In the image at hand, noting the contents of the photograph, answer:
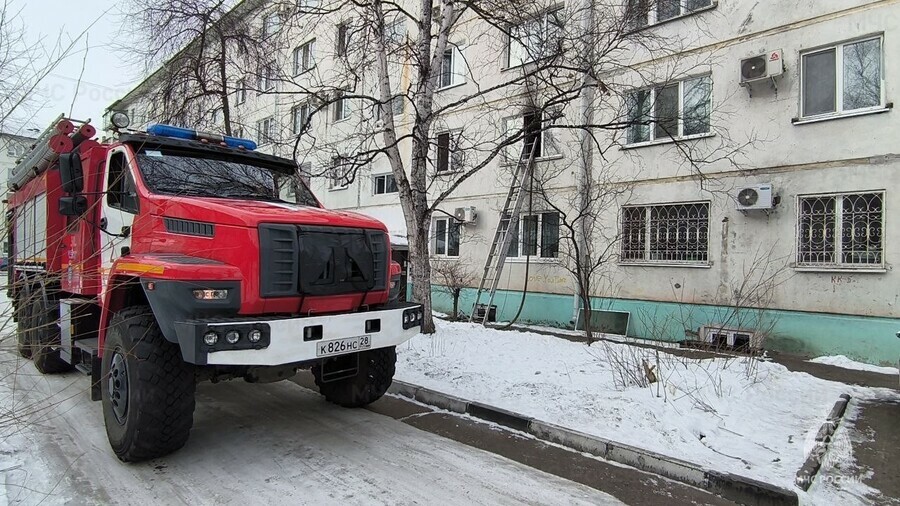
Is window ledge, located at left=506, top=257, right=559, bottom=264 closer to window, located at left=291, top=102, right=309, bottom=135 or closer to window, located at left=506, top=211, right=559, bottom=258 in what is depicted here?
window, located at left=506, top=211, right=559, bottom=258

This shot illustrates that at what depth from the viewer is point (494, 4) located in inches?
348

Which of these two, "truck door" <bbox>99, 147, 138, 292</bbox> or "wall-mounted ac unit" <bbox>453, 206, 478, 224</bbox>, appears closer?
"truck door" <bbox>99, 147, 138, 292</bbox>

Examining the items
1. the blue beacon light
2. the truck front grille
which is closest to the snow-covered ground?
the truck front grille

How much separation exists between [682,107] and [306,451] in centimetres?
1044

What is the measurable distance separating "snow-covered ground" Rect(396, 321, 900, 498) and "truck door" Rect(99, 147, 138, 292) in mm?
3551

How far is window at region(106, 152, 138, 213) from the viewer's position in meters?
4.75

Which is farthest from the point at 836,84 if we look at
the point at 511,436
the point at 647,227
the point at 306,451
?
the point at 306,451

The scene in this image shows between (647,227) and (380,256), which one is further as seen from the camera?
(647,227)

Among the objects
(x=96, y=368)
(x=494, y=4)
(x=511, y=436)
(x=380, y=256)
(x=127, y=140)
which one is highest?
(x=494, y=4)

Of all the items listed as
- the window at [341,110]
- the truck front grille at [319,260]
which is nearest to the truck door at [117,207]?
the truck front grille at [319,260]

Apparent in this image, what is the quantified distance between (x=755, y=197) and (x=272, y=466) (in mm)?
9445

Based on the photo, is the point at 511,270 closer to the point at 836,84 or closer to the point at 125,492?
the point at 836,84

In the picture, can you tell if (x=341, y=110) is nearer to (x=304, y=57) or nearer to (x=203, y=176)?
(x=304, y=57)

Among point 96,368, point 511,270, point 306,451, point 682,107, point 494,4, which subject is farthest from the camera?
point 511,270
